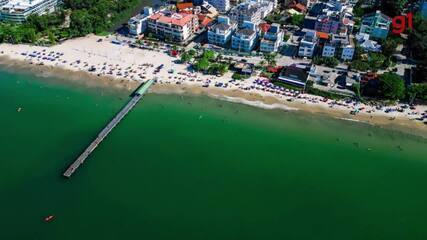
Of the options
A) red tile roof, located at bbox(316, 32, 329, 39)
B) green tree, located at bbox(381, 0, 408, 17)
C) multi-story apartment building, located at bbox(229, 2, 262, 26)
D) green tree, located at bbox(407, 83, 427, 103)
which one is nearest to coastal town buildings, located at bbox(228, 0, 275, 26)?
multi-story apartment building, located at bbox(229, 2, 262, 26)

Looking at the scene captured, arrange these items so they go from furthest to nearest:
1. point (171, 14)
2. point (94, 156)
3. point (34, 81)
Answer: point (171, 14)
point (34, 81)
point (94, 156)

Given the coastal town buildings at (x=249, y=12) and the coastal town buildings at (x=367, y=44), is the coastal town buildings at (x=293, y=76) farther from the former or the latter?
the coastal town buildings at (x=249, y=12)

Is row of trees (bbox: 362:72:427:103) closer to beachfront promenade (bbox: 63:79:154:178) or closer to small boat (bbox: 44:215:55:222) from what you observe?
beachfront promenade (bbox: 63:79:154:178)

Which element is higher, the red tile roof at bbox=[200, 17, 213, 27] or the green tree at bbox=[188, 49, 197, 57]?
the red tile roof at bbox=[200, 17, 213, 27]

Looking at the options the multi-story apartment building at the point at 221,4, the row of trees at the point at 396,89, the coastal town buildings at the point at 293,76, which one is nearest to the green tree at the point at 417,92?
the row of trees at the point at 396,89

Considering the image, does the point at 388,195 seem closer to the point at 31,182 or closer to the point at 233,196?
the point at 233,196

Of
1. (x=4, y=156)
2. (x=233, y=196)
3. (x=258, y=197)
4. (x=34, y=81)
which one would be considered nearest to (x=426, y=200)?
(x=258, y=197)
